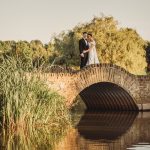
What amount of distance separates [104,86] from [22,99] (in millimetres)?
13425

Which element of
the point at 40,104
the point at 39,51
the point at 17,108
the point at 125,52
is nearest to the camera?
the point at 17,108

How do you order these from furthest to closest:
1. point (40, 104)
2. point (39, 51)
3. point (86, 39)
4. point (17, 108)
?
1. point (39, 51)
2. point (86, 39)
3. point (40, 104)
4. point (17, 108)

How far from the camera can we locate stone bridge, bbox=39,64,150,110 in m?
23.3

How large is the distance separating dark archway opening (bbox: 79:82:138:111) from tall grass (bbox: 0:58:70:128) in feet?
34.7

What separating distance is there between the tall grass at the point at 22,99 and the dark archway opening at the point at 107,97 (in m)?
10.6

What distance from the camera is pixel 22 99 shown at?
14.3 m

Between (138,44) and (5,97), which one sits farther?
(138,44)

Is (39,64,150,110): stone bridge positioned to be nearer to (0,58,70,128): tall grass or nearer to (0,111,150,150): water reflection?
(0,58,70,128): tall grass

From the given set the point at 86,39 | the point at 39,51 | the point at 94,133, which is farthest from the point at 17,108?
the point at 39,51

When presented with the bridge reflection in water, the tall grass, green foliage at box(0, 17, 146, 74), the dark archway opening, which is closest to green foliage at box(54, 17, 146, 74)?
green foliage at box(0, 17, 146, 74)

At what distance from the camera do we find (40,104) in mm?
14984

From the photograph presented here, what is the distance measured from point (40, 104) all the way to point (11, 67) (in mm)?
1177

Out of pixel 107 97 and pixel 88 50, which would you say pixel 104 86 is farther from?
pixel 88 50

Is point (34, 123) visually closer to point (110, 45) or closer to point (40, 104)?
point (40, 104)
